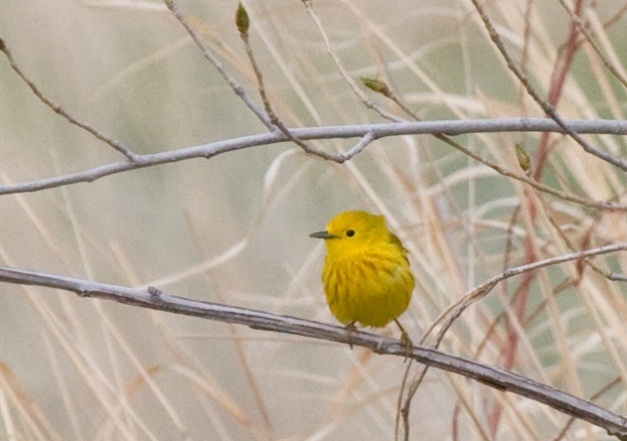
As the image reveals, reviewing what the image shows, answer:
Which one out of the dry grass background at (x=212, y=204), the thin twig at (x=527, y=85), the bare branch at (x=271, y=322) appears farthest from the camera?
the dry grass background at (x=212, y=204)

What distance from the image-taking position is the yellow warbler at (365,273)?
989mm

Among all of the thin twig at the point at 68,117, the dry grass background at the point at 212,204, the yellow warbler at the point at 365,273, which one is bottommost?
the thin twig at the point at 68,117

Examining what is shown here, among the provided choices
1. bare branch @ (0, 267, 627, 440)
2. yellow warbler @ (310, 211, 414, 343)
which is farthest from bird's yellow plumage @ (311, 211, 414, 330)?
bare branch @ (0, 267, 627, 440)

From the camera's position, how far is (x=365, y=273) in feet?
3.27

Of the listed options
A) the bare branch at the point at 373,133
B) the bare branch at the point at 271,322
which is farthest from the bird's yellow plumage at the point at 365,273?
the bare branch at the point at 373,133

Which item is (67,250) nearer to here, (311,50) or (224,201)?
(224,201)

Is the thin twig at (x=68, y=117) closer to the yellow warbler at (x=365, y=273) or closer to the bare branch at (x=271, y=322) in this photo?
the bare branch at (x=271, y=322)

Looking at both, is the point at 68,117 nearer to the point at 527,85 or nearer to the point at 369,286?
the point at 527,85

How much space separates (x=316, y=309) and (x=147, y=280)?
1.08 feet

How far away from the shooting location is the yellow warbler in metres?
0.99

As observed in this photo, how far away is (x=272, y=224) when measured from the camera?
1.68m

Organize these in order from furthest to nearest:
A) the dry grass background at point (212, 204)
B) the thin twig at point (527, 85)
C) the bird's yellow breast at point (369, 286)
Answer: the dry grass background at point (212, 204), the bird's yellow breast at point (369, 286), the thin twig at point (527, 85)

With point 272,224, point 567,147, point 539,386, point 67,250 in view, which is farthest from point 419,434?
point 539,386

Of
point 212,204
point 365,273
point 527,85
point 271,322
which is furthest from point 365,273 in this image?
point 212,204
